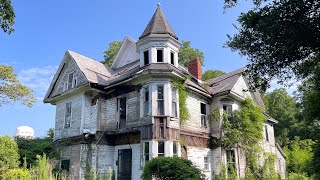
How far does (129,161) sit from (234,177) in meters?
7.06

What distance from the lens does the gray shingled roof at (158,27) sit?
1950cm

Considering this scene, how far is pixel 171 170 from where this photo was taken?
1252 centimetres

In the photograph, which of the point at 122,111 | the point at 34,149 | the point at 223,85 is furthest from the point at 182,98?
the point at 34,149

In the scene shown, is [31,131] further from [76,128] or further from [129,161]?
[129,161]

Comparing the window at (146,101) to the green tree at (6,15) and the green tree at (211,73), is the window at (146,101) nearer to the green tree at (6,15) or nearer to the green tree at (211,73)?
the green tree at (6,15)

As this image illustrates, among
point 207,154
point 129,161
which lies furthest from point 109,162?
point 207,154

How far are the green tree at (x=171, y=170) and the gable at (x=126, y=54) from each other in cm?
1244

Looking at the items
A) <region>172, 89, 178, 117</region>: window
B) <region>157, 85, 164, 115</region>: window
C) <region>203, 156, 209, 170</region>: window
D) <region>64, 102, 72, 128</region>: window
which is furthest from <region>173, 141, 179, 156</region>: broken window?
<region>64, 102, 72, 128</region>: window

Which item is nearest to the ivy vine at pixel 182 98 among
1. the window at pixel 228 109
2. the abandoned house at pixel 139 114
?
the abandoned house at pixel 139 114

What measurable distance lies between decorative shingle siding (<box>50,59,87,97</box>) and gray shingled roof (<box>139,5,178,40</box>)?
528 cm

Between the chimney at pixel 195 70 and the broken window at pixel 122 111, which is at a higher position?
the chimney at pixel 195 70

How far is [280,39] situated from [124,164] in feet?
43.1

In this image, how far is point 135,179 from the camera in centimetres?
1773

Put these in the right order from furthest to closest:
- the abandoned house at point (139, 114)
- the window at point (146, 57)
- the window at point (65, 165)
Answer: the window at point (65, 165), the window at point (146, 57), the abandoned house at point (139, 114)
